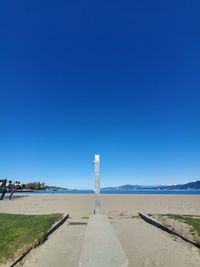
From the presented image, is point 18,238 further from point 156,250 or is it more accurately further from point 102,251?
point 156,250

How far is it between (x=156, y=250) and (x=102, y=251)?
1.96 metres

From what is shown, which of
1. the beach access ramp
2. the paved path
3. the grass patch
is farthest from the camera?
the grass patch

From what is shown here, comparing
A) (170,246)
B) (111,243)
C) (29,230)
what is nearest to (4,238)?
(29,230)

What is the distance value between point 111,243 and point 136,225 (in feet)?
18.0

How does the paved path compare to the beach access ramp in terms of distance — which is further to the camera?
the paved path

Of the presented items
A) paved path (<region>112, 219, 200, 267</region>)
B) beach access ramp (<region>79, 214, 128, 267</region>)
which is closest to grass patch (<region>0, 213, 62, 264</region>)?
beach access ramp (<region>79, 214, 128, 267</region>)

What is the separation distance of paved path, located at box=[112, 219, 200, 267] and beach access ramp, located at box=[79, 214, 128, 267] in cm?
45

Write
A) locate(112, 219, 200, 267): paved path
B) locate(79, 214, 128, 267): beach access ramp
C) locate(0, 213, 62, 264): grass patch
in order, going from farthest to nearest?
locate(0, 213, 62, 264): grass patch
locate(112, 219, 200, 267): paved path
locate(79, 214, 128, 267): beach access ramp

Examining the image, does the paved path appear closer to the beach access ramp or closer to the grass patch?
the beach access ramp

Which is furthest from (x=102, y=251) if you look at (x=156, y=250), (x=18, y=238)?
→ (x=18, y=238)

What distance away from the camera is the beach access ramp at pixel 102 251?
6.00 metres

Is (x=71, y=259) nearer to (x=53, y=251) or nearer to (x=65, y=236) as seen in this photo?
(x=53, y=251)

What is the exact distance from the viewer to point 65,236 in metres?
10.5

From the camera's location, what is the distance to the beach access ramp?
6004 millimetres
